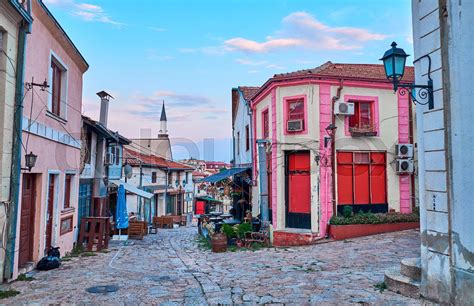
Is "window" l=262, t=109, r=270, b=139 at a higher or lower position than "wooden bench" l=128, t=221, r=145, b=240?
higher

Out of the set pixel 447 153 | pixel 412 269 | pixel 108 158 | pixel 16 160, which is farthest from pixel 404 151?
pixel 108 158

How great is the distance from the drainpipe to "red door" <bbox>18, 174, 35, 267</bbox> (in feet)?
2.74

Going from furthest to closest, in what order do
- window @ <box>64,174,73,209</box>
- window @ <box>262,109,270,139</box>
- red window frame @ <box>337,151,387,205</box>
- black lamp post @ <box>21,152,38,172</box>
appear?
window @ <box>262,109,270,139</box>
red window frame @ <box>337,151,387,205</box>
window @ <box>64,174,73,209</box>
black lamp post @ <box>21,152,38,172</box>

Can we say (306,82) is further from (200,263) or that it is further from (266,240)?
(200,263)

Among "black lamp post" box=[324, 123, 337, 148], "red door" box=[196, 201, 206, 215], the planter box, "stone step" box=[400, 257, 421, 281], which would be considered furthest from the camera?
"red door" box=[196, 201, 206, 215]

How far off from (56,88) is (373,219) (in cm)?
1099

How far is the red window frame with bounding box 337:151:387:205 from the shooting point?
499 inches

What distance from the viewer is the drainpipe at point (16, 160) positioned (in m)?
6.98

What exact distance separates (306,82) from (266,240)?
5.84 m

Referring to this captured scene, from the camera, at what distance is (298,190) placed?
41.5 ft

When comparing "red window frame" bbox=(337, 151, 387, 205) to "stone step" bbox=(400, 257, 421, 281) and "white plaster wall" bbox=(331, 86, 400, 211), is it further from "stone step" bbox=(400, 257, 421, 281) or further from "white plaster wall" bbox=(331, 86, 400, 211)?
"stone step" bbox=(400, 257, 421, 281)

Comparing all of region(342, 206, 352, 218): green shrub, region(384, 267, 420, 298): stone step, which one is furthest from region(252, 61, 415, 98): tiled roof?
region(384, 267, 420, 298): stone step

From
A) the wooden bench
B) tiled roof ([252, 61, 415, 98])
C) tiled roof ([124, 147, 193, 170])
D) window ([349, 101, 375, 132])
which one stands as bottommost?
the wooden bench

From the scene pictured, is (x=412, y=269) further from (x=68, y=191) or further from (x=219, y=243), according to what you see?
(x=68, y=191)
